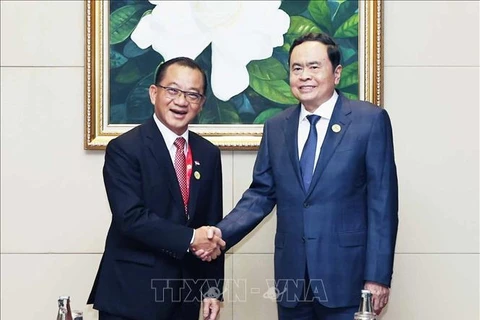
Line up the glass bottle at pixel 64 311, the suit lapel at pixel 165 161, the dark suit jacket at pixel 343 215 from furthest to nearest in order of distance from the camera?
the suit lapel at pixel 165 161 → the dark suit jacket at pixel 343 215 → the glass bottle at pixel 64 311

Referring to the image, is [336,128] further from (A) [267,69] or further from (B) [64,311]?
(B) [64,311]

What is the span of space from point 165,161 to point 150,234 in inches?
10.3

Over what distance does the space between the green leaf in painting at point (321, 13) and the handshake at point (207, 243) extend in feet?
3.93

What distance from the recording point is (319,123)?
110 inches

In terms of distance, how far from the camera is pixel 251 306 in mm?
3572

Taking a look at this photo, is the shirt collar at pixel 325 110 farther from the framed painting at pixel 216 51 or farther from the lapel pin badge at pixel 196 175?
the framed painting at pixel 216 51

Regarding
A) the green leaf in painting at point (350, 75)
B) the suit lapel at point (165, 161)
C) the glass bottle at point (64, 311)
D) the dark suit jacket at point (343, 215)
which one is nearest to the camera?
the glass bottle at point (64, 311)

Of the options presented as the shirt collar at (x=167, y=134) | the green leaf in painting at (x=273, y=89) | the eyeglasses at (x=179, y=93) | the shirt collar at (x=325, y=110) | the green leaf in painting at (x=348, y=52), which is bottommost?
the shirt collar at (x=167, y=134)

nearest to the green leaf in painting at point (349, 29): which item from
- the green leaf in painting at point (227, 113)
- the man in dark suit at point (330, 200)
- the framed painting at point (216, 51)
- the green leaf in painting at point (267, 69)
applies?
the framed painting at point (216, 51)

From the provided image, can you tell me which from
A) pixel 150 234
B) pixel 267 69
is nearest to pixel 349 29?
pixel 267 69

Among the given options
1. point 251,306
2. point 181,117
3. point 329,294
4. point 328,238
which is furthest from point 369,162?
point 251,306

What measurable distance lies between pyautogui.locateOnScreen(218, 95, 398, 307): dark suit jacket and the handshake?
0.22 m

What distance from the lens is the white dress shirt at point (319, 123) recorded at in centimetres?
277

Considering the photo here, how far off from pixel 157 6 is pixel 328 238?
1.45 meters
